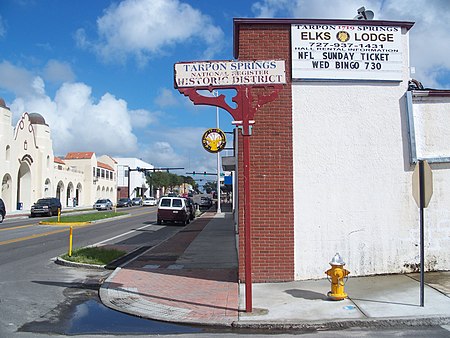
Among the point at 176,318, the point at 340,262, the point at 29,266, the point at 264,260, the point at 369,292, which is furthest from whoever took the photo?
the point at 29,266

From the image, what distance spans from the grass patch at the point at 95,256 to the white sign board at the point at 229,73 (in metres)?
7.11

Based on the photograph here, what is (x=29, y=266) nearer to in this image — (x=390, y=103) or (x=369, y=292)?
(x=369, y=292)

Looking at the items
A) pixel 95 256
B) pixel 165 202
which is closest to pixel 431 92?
pixel 95 256

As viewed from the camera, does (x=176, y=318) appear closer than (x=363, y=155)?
Yes

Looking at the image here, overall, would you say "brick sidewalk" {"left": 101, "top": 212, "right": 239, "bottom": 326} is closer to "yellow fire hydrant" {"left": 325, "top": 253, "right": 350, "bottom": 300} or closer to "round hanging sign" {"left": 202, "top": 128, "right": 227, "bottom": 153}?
"yellow fire hydrant" {"left": 325, "top": 253, "right": 350, "bottom": 300}

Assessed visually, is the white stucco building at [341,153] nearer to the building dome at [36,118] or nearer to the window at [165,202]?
the window at [165,202]

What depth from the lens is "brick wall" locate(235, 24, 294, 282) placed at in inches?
383

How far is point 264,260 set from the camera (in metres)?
9.70

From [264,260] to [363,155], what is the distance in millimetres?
3061

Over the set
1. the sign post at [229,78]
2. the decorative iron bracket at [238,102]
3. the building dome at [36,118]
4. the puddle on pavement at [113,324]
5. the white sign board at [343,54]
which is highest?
the building dome at [36,118]

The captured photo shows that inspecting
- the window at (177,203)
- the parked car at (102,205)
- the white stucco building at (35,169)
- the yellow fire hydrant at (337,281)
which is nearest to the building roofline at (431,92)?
the yellow fire hydrant at (337,281)

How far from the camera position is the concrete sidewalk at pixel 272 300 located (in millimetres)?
6980

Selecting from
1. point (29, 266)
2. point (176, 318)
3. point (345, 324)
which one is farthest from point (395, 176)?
point (29, 266)

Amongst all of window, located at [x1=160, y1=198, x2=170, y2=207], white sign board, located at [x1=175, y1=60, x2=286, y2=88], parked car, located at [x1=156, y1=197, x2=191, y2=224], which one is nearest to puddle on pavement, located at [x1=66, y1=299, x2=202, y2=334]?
white sign board, located at [x1=175, y1=60, x2=286, y2=88]
